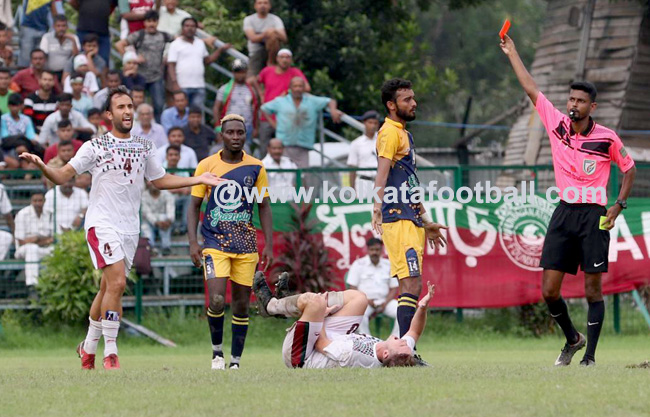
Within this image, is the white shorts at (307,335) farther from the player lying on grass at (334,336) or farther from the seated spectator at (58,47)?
the seated spectator at (58,47)

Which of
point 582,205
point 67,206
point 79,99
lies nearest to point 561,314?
point 582,205

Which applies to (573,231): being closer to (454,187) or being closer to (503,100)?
(454,187)

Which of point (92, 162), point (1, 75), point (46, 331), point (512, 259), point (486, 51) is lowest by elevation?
point (46, 331)

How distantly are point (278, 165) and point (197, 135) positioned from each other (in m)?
1.83

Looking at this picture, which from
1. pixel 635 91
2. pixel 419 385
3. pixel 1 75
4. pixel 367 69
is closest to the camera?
pixel 419 385

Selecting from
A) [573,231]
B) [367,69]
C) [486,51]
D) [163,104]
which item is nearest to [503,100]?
[486,51]

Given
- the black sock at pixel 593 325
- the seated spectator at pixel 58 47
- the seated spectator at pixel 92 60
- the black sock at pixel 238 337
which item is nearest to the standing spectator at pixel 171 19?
the seated spectator at pixel 92 60

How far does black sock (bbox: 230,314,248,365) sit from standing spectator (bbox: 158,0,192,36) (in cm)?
1170

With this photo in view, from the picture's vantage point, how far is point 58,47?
22.8 m

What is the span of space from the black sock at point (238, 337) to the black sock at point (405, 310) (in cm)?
174

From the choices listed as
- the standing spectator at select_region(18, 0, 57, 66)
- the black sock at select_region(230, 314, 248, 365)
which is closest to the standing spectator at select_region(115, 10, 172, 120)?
the standing spectator at select_region(18, 0, 57, 66)

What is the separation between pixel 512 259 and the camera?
19141mm

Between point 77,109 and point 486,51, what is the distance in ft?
140

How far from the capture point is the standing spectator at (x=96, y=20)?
2316 cm
